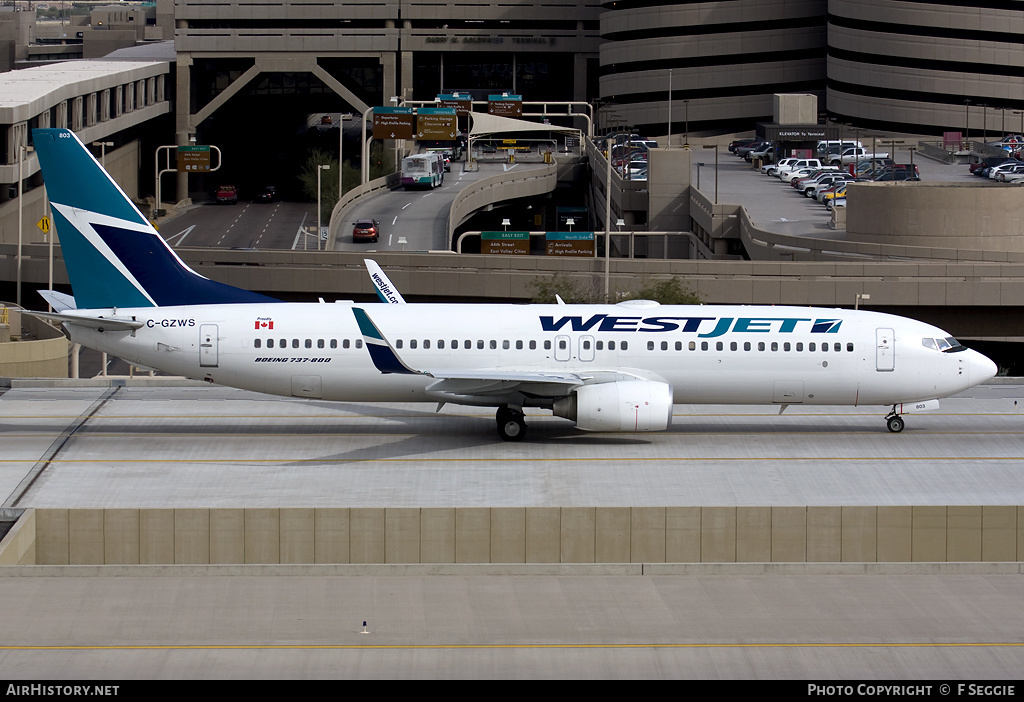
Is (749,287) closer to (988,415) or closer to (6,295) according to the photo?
(988,415)

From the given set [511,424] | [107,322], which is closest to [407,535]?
[511,424]

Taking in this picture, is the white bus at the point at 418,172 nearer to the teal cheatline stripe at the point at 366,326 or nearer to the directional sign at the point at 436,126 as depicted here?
the directional sign at the point at 436,126

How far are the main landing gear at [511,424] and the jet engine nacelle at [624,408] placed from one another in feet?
8.25

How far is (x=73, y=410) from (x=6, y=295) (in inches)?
1627

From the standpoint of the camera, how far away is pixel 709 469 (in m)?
37.7

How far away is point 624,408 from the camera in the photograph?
38.7m

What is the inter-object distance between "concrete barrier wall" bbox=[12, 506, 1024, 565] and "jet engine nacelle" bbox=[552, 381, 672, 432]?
6210mm

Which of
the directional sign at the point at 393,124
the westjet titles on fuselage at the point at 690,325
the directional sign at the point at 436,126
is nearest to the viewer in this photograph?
the westjet titles on fuselage at the point at 690,325

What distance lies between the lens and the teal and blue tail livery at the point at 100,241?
1647 inches

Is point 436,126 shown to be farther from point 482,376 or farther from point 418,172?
point 482,376

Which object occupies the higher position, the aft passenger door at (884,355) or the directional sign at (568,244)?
the directional sign at (568,244)

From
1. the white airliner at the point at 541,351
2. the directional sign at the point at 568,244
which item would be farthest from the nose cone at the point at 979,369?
the directional sign at the point at 568,244

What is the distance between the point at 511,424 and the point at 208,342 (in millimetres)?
9384

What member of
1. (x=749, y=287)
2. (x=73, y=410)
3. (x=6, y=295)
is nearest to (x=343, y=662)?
(x=73, y=410)
